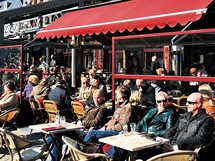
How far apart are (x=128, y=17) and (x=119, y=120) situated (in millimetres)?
3124

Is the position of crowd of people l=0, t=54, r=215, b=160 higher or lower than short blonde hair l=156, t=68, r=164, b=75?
lower

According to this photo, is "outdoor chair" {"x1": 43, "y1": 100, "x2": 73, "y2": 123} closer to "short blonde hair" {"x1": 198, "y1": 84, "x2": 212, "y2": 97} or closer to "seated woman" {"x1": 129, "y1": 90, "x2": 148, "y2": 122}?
"seated woman" {"x1": 129, "y1": 90, "x2": 148, "y2": 122}

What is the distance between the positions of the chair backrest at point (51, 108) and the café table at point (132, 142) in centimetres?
309

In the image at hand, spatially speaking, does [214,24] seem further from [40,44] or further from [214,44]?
[40,44]

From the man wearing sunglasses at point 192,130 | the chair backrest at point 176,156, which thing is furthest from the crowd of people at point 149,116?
the chair backrest at point 176,156

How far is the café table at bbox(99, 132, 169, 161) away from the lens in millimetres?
3977

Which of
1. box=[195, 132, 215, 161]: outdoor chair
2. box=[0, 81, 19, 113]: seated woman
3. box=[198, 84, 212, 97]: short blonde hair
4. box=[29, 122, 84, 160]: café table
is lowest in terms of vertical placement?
box=[195, 132, 215, 161]: outdoor chair

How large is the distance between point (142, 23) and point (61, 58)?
21.9 m

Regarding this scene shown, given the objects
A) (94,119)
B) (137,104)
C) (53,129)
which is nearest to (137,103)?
(137,104)

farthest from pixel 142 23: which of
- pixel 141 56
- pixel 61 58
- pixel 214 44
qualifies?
pixel 61 58

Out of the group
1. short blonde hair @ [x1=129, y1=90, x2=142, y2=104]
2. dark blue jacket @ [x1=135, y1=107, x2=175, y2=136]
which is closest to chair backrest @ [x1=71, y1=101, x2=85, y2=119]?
short blonde hair @ [x1=129, y1=90, x2=142, y2=104]

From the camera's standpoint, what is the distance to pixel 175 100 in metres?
6.61

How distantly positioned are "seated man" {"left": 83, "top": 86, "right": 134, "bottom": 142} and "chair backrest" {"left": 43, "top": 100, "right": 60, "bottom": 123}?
6.83ft

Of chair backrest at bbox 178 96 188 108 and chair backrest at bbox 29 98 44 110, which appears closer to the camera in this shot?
chair backrest at bbox 178 96 188 108
